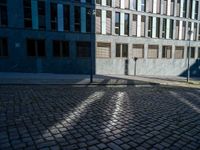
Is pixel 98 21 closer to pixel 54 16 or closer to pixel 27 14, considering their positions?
pixel 54 16

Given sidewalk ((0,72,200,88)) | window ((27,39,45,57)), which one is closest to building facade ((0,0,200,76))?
window ((27,39,45,57))

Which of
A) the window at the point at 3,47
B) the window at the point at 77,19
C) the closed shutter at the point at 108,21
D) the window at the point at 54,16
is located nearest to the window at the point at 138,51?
the closed shutter at the point at 108,21

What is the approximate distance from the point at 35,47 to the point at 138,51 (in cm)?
1362

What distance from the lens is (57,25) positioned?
63.6 ft

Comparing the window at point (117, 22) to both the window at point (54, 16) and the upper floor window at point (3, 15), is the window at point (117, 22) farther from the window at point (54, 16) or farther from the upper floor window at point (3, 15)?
the upper floor window at point (3, 15)

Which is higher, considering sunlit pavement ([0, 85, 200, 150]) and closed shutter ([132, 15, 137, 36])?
closed shutter ([132, 15, 137, 36])

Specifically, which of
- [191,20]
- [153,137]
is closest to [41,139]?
[153,137]

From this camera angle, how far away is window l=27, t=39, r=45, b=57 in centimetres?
1877

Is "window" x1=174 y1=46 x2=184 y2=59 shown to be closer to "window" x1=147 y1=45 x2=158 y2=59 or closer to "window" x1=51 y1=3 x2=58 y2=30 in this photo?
"window" x1=147 y1=45 x2=158 y2=59

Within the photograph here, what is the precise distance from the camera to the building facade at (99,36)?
59.9ft

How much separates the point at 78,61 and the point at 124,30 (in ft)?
25.2

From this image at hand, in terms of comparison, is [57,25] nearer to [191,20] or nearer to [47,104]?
[47,104]

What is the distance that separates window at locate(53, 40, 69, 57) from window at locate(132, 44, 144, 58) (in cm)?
935

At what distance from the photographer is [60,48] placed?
1972 centimetres
